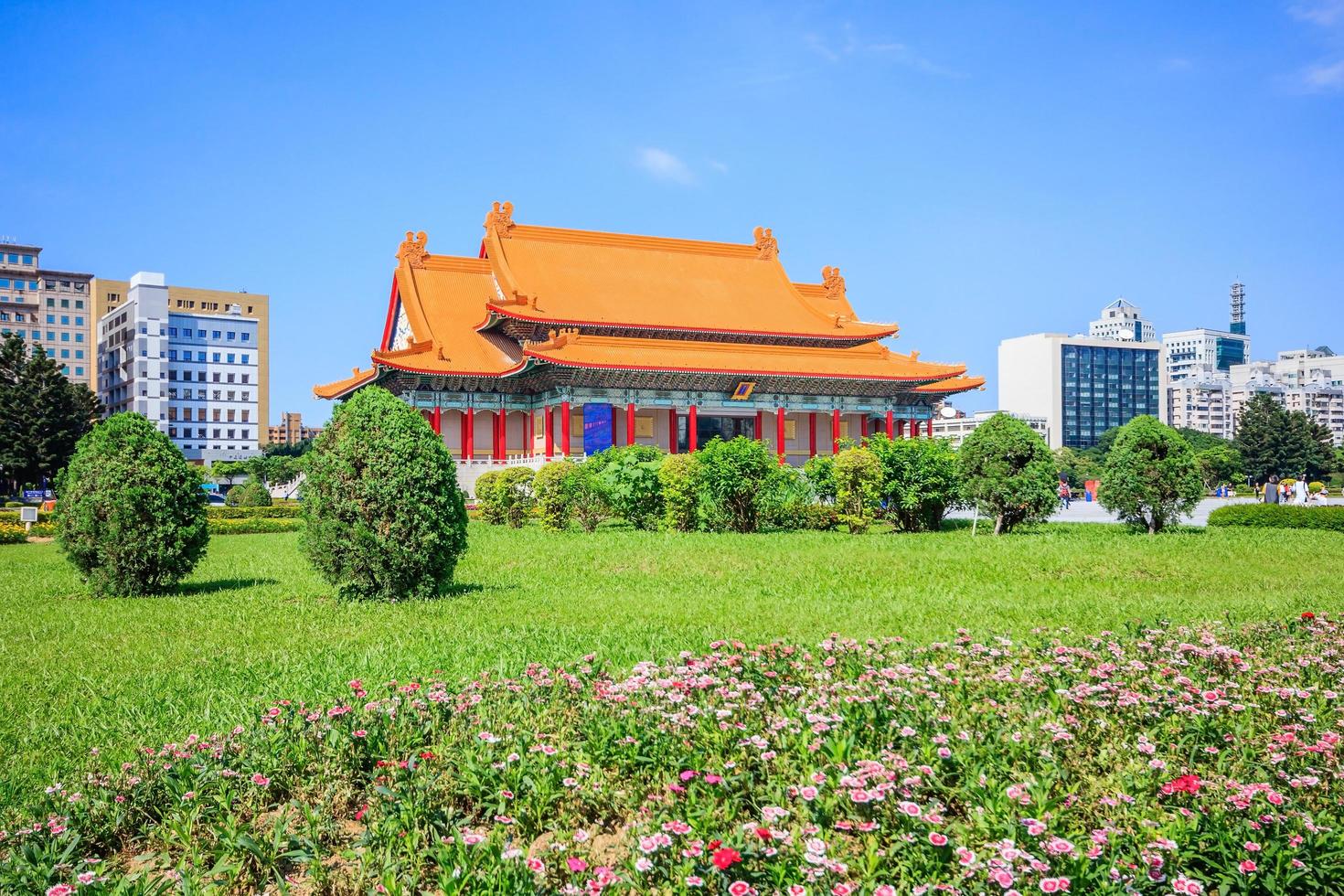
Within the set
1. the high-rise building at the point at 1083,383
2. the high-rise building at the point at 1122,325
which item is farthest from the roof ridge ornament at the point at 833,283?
the high-rise building at the point at 1122,325

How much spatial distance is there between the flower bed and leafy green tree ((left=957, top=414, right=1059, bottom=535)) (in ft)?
39.1

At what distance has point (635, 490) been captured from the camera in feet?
59.6

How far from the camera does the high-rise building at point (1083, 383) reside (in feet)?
372

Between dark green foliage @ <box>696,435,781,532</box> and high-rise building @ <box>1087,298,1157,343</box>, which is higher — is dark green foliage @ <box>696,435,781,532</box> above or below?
below

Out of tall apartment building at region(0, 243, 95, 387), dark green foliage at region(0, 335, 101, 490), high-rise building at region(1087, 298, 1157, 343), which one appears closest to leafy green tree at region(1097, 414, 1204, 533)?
dark green foliage at region(0, 335, 101, 490)

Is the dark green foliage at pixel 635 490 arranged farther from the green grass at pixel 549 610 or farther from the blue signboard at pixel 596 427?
the blue signboard at pixel 596 427

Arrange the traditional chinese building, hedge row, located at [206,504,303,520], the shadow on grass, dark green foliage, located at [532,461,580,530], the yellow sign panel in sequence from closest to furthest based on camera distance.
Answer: the shadow on grass
dark green foliage, located at [532,461,580,530]
hedge row, located at [206,504,303,520]
the traditional chinese building
the yellow sign panel

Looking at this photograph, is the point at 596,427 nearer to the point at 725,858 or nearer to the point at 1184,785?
the point at 1184,785

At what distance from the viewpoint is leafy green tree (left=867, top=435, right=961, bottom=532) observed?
1814 cm

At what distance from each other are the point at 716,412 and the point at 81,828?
27774mm

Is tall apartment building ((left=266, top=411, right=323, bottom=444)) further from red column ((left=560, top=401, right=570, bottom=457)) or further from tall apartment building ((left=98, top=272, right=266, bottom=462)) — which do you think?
red column ((left=560, top=401, right=570, bottom=457))

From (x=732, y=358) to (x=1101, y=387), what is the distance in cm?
9710

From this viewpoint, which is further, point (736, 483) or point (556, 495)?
point (556, 495)

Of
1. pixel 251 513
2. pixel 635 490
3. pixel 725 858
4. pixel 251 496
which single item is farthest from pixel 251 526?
pixel 725 858
